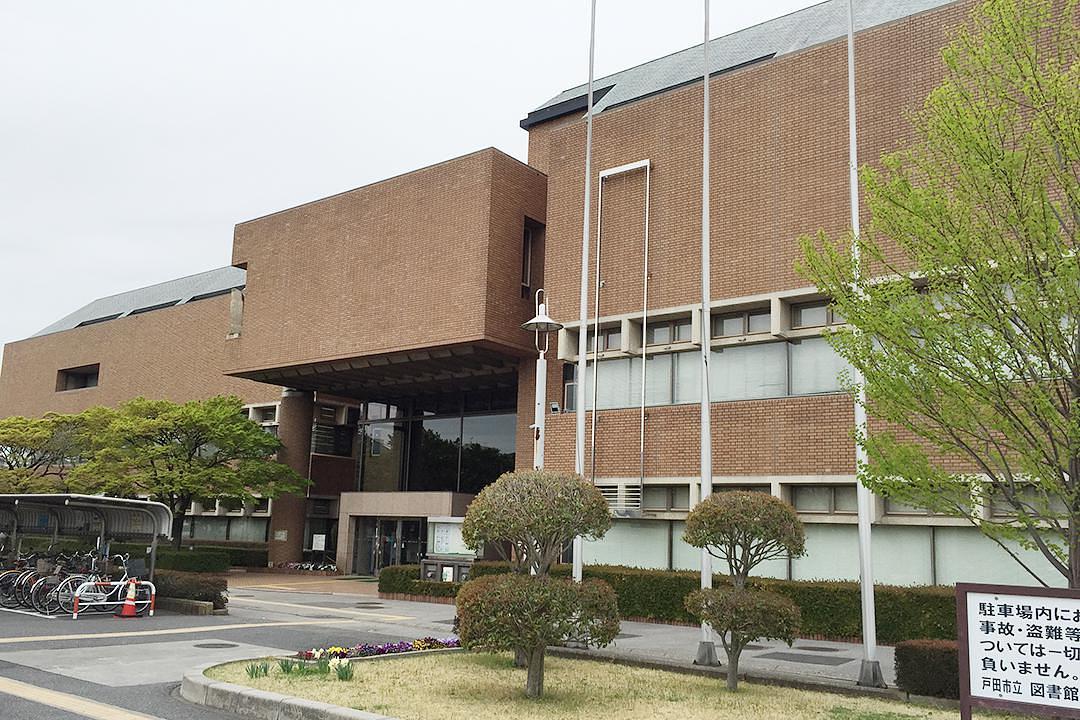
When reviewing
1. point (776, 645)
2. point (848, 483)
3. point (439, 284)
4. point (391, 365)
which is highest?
point (439, 284)

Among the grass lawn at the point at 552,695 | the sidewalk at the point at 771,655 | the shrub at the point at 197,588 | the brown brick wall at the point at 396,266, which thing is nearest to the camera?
the grass lawn at the point at 552,695

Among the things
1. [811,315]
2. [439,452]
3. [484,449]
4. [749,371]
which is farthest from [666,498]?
[439,452]

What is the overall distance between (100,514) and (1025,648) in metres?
20.3

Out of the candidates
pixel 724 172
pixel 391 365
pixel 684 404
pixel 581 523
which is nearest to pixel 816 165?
pixel 724 172

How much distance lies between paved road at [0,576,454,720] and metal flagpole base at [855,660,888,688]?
8070mm

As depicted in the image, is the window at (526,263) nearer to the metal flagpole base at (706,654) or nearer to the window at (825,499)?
the window at (825,499)

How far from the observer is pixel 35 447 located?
124ft

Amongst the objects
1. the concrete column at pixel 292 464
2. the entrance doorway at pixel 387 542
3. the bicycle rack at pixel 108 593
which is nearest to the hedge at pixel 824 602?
the bicycle rack at pixel 108 593

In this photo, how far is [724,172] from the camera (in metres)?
23.2

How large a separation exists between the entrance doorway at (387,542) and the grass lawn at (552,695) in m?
21.1

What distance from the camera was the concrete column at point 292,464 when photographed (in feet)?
124

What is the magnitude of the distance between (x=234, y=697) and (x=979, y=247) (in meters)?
9.19

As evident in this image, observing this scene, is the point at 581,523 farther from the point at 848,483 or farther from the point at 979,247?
the point at 848,483

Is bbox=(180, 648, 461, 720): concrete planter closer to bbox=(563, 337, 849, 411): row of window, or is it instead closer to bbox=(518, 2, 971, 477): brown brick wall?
bbox=(518, 2, 971, 477): brown brick wall
